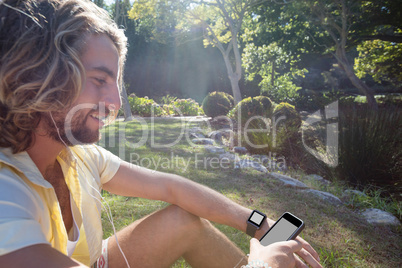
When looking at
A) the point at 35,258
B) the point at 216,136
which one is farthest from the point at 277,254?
the point at 216,136

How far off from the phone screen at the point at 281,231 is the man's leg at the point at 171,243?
231mm

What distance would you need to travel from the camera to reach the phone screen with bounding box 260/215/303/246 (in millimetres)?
1415

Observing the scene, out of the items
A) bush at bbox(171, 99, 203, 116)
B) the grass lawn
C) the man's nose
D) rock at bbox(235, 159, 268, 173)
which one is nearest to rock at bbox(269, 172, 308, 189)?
the grass lawn

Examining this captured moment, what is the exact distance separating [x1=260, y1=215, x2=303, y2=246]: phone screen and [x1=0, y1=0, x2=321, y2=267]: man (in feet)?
0.35

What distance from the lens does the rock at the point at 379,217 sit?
8.86 feet

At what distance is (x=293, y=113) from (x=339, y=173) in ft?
9.05

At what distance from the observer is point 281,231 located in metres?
1.45

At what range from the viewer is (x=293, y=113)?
669 cm

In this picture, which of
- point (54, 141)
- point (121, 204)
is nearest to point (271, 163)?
point (121, 204)

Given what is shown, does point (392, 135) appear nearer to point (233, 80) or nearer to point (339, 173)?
point (339, 173)

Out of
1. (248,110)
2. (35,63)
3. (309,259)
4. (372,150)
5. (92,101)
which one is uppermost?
(248,110)

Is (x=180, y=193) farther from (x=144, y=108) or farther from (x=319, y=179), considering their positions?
(x=144, y=108)

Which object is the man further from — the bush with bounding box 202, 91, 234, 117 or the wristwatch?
the bush with bounding box 202, 91, 234, 117

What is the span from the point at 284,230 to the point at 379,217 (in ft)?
6.45
